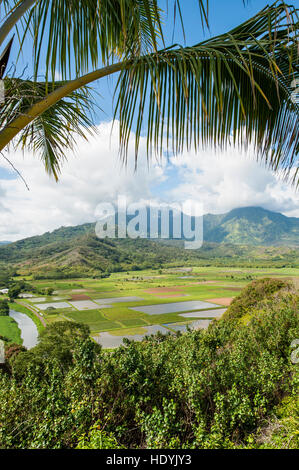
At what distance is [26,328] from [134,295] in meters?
19.9

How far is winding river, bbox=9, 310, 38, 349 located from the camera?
30625 mm

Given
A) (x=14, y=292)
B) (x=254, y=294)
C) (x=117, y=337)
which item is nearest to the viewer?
(x=254, y=294)

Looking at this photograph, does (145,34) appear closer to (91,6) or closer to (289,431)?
(91,6)

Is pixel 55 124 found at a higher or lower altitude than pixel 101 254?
higher

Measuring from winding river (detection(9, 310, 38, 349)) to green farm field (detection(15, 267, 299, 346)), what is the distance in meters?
2.09

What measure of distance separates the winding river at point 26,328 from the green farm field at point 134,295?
209cm

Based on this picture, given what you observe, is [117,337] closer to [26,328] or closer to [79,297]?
[26,328]

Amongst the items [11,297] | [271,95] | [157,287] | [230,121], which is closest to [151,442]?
[230,121]

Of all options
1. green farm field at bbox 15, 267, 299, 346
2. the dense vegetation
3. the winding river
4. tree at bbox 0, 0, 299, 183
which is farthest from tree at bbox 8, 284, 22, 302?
tree at bbox 0, 0, 299, 183

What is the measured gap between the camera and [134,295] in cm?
5038

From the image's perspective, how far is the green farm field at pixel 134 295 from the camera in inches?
1404

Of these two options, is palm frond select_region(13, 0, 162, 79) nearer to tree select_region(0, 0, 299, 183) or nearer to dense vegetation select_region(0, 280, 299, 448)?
tree select_region(0, 0, 299, 183)

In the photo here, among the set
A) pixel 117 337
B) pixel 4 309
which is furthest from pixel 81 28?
pixel 4 309
